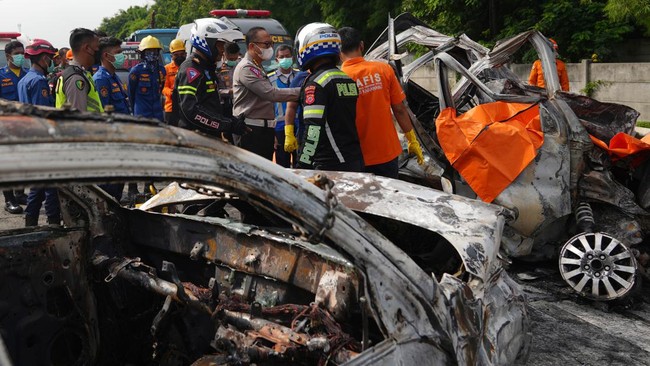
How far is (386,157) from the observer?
16.9ft

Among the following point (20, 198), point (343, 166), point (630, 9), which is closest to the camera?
point (343, 166)

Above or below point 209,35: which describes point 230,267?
below

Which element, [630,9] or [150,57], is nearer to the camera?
[150,57]

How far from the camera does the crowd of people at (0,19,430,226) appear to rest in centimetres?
458

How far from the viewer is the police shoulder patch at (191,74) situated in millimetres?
5652

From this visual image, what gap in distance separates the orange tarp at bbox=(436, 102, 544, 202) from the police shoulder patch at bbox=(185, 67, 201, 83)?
2058 mm

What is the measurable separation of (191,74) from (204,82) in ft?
0.45

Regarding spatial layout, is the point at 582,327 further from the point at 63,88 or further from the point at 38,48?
the point at 38,48

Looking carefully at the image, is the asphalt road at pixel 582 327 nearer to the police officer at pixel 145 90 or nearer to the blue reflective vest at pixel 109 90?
the blue reflective vest at pixel 109 90

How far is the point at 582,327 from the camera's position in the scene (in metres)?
4.39

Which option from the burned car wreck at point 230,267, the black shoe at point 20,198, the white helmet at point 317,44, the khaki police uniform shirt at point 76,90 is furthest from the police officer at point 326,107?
the black shoe at point 20,198

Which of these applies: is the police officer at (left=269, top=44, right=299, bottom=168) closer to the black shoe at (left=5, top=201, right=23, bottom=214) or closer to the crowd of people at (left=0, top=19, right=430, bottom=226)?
the crowd of people at (left=0, top=19, right=430, bottom=226)

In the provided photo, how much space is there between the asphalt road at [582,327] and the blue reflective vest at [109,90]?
444 centimetres

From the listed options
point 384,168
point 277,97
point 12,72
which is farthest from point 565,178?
point 12,72
